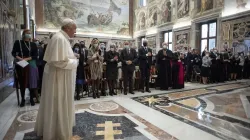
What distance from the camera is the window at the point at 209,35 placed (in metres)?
11.7

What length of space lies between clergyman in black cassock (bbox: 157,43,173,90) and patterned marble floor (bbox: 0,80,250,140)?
5.39ft

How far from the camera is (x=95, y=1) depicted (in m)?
20.5

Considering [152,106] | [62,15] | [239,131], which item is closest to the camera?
[239,131]

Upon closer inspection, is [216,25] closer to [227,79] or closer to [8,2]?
[227,79]

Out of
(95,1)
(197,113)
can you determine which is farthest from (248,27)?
(95,1)

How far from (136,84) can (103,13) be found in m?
16.1

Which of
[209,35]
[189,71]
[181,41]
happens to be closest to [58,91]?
[189,71]

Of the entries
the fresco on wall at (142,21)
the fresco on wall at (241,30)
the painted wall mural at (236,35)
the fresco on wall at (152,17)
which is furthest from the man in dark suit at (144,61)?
the fresco on wall at (142,21)

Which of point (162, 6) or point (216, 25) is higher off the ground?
point (162, 6)

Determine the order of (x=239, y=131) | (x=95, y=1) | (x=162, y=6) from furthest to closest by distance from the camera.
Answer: (x=95, y=1)
(x=162, y=6)
(x=239, y=131)

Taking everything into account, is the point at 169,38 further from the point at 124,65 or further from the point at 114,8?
the point at 124,65

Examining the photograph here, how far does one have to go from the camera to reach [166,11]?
15781 mm

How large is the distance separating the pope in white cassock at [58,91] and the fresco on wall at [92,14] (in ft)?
57.1

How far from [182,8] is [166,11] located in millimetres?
2127
